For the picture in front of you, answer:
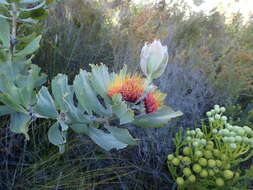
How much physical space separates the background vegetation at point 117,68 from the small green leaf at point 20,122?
1.77 ft

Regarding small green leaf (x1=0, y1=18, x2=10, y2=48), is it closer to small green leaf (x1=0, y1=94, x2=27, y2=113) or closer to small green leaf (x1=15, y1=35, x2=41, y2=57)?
small green leaf (x1=15, y1=35, x2=41, y2=57)

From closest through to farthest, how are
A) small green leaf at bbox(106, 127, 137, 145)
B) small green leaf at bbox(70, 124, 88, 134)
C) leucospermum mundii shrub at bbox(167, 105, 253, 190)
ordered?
small green leaf at bbox(106, 127, 137, 145) < small green leaf at bbox(70, 124, 88, 134) < leucospermum mundii shrub at bbox(167, 105, 253, 190)

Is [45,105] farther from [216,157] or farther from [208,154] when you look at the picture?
[216,157]

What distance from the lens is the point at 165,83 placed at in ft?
8.14

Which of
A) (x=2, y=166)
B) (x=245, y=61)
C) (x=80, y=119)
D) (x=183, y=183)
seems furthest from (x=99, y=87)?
(x=245, y=61)

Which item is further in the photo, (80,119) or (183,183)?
(183,183)

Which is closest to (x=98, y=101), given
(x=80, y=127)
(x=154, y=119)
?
(x=80, y=127)

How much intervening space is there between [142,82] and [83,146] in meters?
1.09

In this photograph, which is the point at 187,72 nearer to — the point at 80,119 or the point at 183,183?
the point at 183,183

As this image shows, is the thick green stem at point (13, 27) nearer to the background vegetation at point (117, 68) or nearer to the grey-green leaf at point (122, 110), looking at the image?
the background vegetation at point (117, 68)

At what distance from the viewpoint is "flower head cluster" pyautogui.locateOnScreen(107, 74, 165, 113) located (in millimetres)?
1249

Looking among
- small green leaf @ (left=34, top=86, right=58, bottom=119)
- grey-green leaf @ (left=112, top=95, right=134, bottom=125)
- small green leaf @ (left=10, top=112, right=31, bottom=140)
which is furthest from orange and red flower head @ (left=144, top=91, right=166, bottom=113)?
small green leaf @ (left=10, top=112, right=31, bottom=140)

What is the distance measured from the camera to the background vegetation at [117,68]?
2033 mm

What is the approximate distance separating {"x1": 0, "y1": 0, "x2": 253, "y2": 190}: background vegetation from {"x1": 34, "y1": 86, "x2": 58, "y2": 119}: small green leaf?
675 mm
